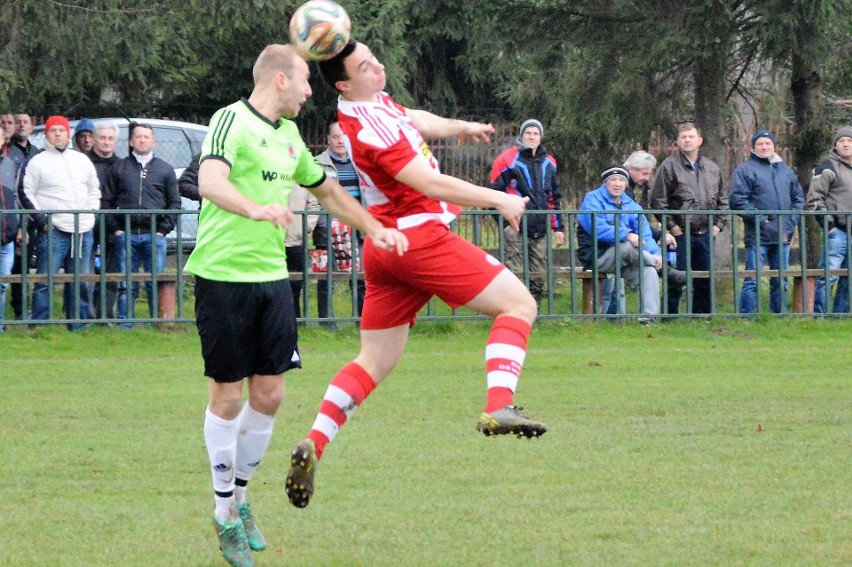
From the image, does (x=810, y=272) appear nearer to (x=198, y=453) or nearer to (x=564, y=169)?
(x=564, y=169)

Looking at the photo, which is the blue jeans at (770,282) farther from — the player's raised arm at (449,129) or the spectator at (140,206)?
the player's raised arm at (449,129)

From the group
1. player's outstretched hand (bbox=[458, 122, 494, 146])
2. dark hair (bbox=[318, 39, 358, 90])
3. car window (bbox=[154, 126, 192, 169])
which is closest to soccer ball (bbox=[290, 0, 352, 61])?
dark hair (bbox=[318, 39, 358, 90])

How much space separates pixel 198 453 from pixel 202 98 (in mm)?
21862

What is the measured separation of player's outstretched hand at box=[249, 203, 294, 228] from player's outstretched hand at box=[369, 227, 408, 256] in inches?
20.6

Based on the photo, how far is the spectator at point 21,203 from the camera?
14.1 metres

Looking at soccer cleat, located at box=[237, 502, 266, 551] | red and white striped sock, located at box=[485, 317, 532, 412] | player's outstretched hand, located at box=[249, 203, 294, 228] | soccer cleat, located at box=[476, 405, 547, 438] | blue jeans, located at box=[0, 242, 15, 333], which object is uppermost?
player's outstretched hand, located at box=[249, 203, 294, 228]

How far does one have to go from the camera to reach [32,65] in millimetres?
20688

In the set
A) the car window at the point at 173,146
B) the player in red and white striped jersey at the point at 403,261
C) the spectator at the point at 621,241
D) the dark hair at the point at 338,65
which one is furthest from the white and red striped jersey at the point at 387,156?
the car window at the point at 173,146

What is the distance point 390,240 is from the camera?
6.18 meters

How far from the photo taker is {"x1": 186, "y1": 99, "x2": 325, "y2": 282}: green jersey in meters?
6.12

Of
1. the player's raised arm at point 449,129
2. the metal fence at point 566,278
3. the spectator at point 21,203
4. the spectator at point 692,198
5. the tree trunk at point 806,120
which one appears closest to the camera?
the player's raised arm at point 449,129

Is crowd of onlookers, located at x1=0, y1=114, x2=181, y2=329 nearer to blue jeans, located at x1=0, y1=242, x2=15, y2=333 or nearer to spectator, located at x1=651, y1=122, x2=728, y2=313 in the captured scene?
blue jeans, located at x1=0, y1=242, x2=15, y2=333

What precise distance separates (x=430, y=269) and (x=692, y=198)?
9.80 m

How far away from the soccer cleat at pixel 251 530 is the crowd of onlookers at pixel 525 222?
799 cm
